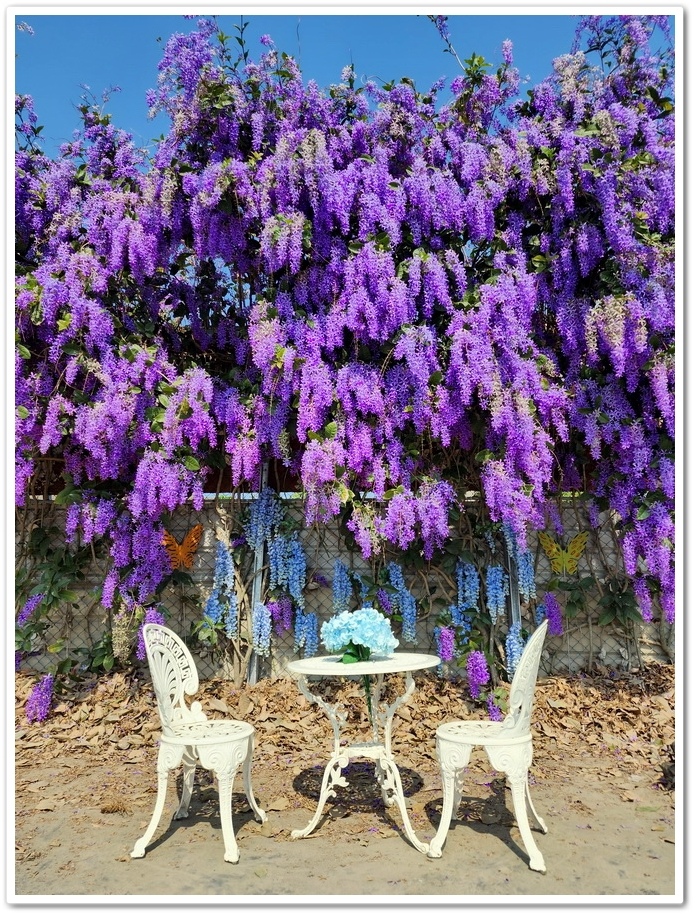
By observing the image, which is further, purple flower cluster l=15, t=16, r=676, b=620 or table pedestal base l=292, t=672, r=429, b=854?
purple flower cluster l=15, t=16, r=676, b=620

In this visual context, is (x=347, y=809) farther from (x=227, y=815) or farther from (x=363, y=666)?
(x=363, y=666)

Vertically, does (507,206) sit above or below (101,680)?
above

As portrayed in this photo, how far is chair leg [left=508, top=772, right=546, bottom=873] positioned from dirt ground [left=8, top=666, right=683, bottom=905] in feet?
0.14

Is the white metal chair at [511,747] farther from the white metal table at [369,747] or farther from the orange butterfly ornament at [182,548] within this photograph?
the orange butterfly ornament at [182,548]

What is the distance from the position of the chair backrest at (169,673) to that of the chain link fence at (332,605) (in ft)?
4.03

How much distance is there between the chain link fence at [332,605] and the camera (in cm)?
445

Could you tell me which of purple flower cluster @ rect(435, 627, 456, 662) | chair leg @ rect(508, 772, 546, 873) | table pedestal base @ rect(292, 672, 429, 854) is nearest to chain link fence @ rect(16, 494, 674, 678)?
purple flower cluster @ rect(435, 627, 456, 662)

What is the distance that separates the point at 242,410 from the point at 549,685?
8.31ft

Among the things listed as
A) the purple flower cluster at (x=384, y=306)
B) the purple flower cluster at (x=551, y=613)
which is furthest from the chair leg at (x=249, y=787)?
the purple flower cluster at (x=551, y=613)

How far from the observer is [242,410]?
435 centimetres

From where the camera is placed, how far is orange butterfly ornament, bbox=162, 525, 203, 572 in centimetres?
450

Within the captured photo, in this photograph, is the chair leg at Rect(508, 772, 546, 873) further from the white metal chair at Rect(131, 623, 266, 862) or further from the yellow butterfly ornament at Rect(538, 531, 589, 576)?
the yellow butterfly ornament at Rect(538, 531, 589, 576)

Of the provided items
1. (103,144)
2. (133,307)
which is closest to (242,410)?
(133,307)

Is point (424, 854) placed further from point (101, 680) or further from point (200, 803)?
point (101, 680)
